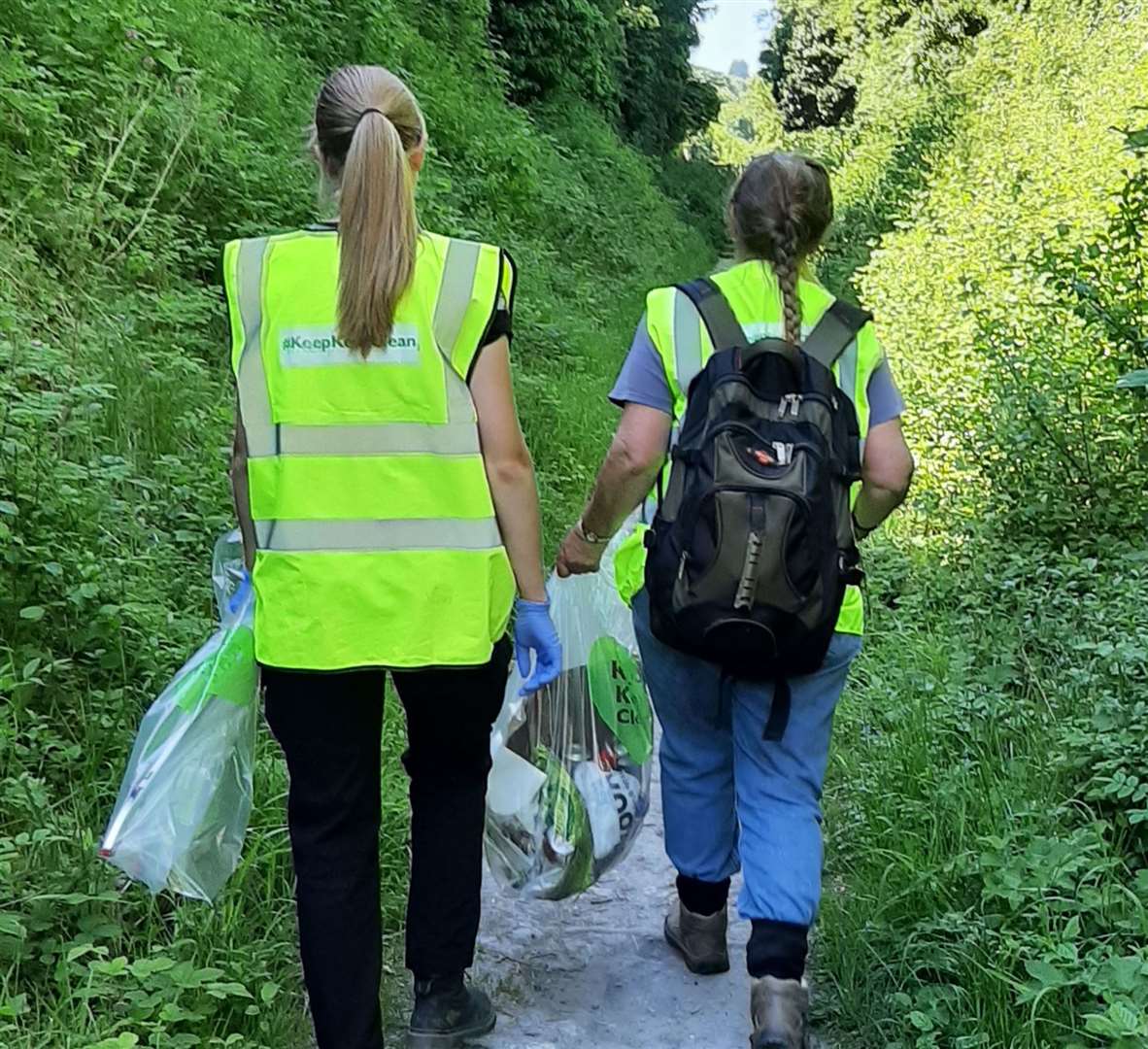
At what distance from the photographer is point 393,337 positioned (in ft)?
7.12

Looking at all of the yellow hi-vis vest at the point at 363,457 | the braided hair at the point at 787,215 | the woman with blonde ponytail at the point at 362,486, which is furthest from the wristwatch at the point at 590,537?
the braided hair at the point at 787,215

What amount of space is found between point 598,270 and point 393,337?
12460 mm

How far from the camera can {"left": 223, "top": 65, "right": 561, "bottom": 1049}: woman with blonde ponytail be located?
217cm

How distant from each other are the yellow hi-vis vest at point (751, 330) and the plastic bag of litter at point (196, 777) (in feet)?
3.28

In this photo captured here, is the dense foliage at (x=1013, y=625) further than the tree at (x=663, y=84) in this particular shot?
No

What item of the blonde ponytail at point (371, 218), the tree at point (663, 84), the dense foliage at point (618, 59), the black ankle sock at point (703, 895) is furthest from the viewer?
the tree at point (663, 84)

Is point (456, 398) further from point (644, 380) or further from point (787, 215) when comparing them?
point (787, 215)

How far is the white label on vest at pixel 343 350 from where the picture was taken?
7.11 feet

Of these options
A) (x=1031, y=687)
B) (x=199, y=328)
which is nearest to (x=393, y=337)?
(x=1031, y=687)

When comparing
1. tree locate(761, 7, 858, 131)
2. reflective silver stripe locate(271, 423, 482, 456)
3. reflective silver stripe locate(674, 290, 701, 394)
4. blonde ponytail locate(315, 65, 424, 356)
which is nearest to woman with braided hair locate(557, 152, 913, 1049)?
reflective silver stripe locate(674, 290, 701, 394)

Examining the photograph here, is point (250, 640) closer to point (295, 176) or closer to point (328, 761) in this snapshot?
point (328, 761)

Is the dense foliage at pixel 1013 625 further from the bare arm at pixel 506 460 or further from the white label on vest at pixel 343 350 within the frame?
the white label on vest at pixel 343 350

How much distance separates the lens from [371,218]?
7.01ft

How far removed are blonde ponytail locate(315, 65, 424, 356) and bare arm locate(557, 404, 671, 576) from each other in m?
0.62
